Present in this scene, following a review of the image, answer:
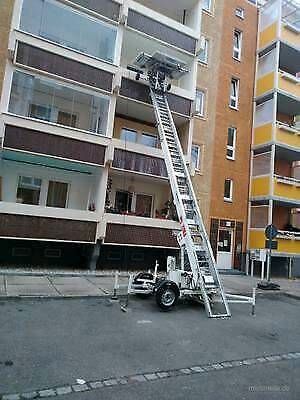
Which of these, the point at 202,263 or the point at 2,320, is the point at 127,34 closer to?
the point at 202,263

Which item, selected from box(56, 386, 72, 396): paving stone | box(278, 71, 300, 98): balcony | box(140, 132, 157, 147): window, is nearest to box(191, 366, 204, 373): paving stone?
box(56, 386, 72, 396): paving stone

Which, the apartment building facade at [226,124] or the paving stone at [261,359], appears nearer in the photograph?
the paving stone at [261,359]

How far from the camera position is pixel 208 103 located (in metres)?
19.7

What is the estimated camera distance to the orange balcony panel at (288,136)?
20.2m

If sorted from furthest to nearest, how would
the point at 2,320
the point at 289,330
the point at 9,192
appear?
the point at 9,192, the point at 289,330, the point at 2,320

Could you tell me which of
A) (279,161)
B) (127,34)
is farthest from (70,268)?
(279,161)

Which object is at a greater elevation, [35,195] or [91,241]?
[35,195]

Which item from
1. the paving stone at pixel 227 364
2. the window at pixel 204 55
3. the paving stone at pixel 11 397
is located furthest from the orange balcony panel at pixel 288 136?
the paving stone at pixel 11 397

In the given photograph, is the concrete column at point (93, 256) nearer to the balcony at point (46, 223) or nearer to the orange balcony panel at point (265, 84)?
the balcony at point (46, 223)

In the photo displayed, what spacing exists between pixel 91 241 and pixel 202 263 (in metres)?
5.50

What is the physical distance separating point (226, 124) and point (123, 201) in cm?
765

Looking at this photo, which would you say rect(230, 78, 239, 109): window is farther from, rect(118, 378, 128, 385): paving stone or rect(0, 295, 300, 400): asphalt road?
rect(118, 378, 128, 385): paving stone

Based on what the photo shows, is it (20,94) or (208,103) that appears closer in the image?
(20,94)

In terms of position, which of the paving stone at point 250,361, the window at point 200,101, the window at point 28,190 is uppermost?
the window at point 200,101
